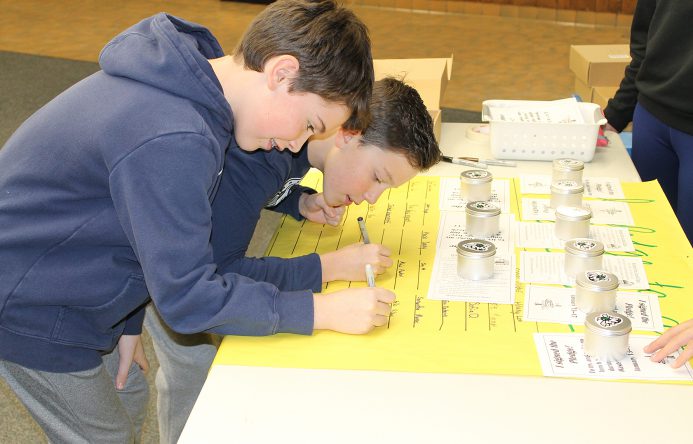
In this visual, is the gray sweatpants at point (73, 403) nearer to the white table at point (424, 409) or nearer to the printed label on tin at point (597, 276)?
the white table at point (424, 409)

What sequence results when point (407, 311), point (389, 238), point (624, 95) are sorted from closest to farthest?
1. point (407, 311)
2. point (389, 238)
3. point (624, 95)

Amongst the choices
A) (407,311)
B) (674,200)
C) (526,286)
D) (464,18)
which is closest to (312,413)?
A: (407,311)

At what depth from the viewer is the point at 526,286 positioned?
1.37 meters

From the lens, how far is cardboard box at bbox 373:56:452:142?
2.13 meters

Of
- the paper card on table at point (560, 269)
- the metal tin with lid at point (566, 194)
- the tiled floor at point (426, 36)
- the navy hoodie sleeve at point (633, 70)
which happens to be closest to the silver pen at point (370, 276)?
the paper card on table at point (560, 269)

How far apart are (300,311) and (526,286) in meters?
0.40

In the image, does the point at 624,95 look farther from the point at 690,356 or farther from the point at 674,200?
the point at 690,356

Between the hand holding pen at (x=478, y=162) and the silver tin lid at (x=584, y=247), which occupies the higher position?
the silver tin lid at (x=584, y=247)

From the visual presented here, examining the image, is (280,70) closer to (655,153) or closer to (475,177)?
(475,177)

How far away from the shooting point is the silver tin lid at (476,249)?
1.37m

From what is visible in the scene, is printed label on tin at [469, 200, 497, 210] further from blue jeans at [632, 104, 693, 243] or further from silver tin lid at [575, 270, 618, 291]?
blue jeans at [632, 104, 693, 243]

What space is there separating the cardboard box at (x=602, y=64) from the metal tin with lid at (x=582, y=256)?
1.81 meters

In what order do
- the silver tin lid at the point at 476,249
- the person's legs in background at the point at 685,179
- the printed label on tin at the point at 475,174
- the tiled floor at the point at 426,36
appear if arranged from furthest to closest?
the tiled floor at the point at 426,36, the person's legs in background at the point at 685,179, the printed label on tin at the point at 475,174, the silver tin lid at the point at 476,249

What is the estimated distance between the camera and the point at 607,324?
3.80 feet
